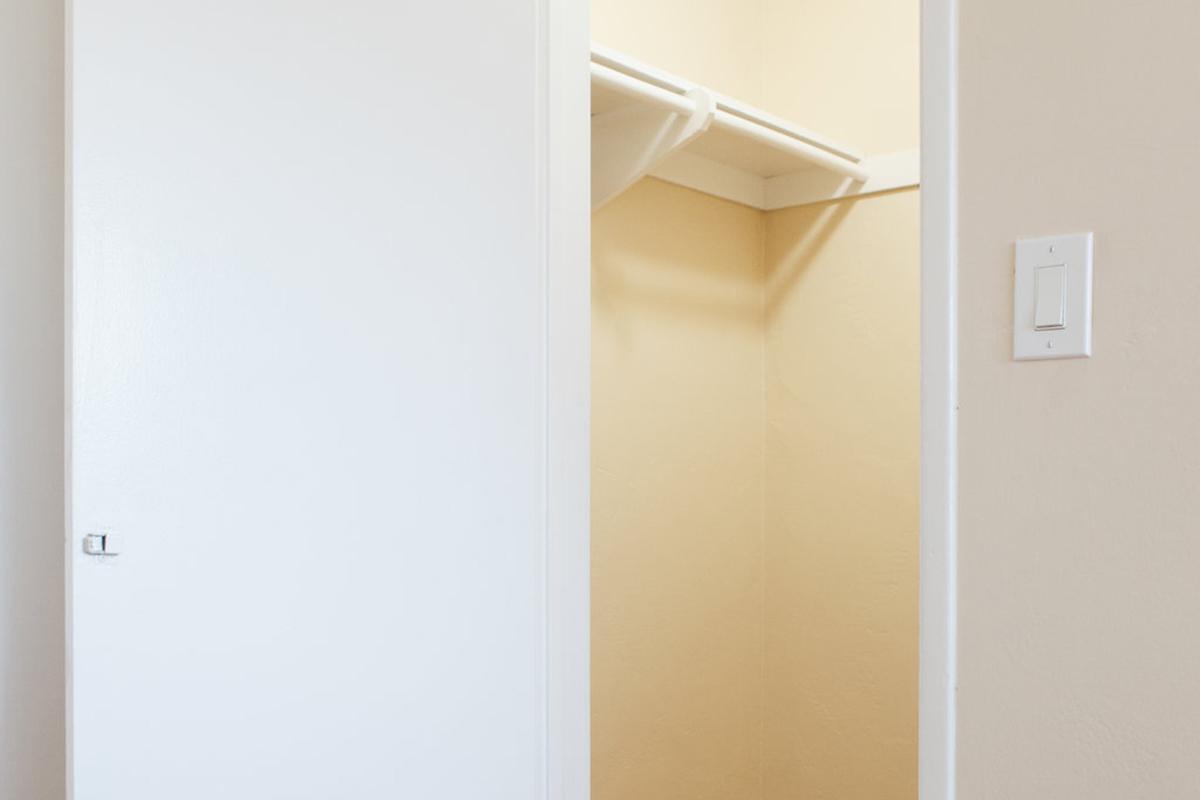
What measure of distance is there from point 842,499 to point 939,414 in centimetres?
158

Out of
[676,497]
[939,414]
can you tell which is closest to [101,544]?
[939,414]

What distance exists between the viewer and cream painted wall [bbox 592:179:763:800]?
86.2 inches

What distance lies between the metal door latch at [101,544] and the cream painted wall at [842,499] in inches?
64.6

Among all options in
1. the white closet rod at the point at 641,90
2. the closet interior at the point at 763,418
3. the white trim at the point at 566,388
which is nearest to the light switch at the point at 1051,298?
the white trim at the point at 566,388

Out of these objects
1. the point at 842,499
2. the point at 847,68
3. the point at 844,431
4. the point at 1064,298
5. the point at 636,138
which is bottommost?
the point at 842,499

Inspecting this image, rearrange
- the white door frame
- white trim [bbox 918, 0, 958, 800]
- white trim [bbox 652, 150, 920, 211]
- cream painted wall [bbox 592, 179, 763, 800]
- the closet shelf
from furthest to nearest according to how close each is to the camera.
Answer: white trim [bbox 652, 150, 920, 211]
cream painted wall [bbox 592, 179, 763, 800]
the closet shelf
the white door frame
white trim [bbox 918, 0, 958, 800]

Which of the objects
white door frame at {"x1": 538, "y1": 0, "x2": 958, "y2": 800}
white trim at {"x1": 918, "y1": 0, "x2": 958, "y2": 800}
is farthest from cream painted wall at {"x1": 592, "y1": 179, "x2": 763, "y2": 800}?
white trim at {"x1": 918, "y1": 0, "x2": 958, "y2": 800}

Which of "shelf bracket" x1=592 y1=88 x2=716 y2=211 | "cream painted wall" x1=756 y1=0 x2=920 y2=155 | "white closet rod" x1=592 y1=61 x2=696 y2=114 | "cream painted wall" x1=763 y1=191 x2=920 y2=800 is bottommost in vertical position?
"cream painted wall" x1=763 y1=191 x2=920 y2=800

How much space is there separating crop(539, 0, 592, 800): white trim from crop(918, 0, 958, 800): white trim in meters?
0.75

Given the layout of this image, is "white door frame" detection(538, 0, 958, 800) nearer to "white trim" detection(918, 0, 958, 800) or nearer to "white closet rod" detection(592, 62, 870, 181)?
"white closet rod" detection(592, 62, 870, 181)

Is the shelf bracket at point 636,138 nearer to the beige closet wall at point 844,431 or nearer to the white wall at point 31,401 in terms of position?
the beige closet wall at point 844,431

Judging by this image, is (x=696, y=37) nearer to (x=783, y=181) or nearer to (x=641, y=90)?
(x=783, y=181)

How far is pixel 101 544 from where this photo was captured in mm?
1183

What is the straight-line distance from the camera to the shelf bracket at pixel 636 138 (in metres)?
1.93
